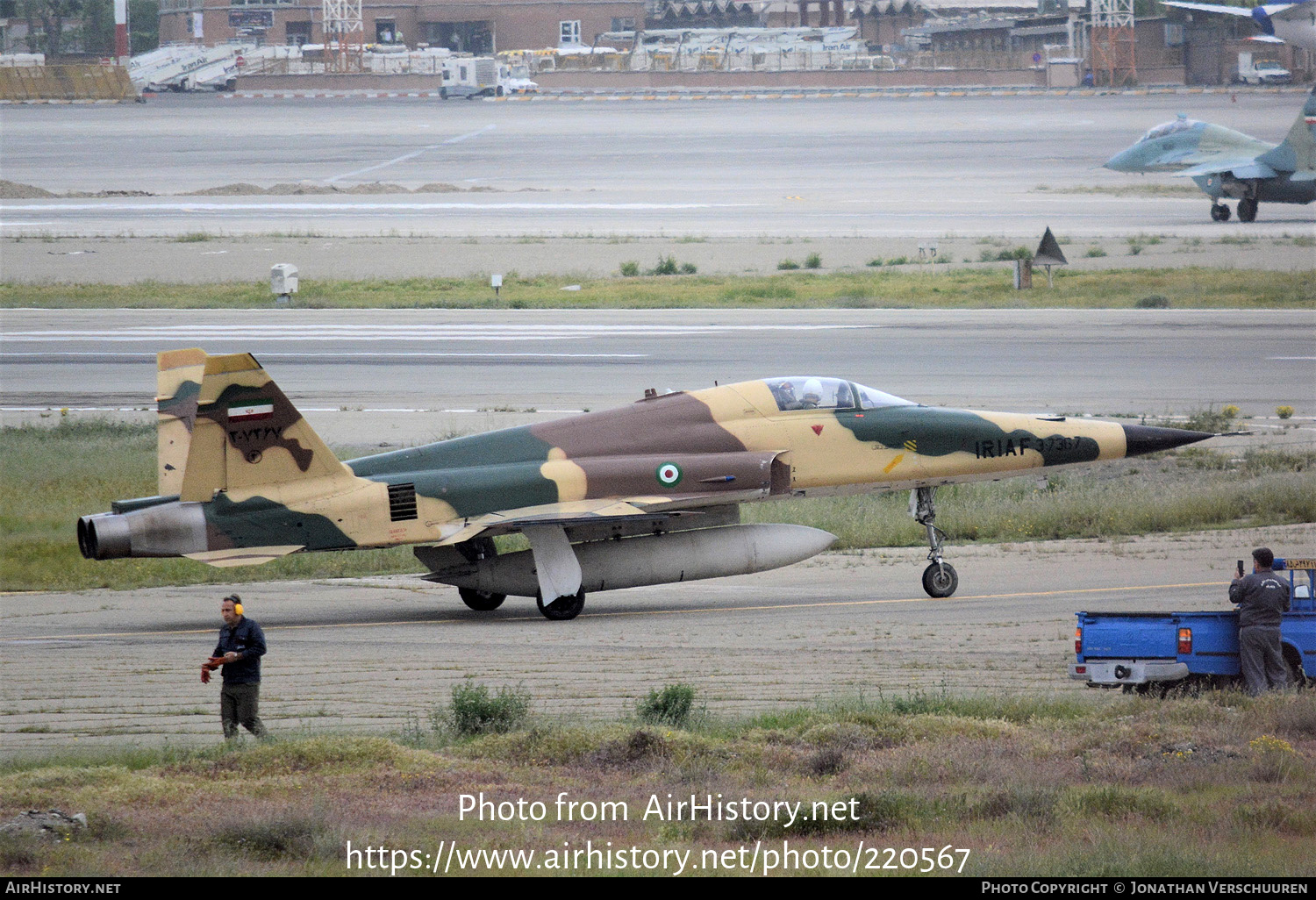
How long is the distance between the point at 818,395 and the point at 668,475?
2.25 metres

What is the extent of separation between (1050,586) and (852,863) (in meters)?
10.5

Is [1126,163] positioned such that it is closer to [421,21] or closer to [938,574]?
[938,574]

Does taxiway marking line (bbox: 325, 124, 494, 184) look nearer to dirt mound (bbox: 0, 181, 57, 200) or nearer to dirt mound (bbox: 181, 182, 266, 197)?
dirt mound (bbox: 181, 182, 266, 197)

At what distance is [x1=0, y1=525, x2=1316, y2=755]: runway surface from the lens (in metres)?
12.7

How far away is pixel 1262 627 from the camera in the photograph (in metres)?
12.3

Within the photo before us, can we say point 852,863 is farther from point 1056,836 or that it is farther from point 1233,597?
Result: point 1233,597

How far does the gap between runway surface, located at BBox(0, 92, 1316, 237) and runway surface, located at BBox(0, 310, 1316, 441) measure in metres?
19.8

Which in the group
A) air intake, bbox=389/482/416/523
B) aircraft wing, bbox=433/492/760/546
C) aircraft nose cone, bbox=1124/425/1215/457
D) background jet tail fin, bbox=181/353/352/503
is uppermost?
background jet tail fin, bbox=181/353/352/503

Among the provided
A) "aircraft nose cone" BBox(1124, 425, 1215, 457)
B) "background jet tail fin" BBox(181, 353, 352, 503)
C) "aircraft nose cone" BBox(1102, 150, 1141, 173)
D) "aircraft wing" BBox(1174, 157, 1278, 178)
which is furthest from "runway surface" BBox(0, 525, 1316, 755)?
"aircraft nose cone" BBox(1102, 150, 1141, 173)

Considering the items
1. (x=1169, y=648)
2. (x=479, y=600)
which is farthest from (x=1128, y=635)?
(x=479, y=600)

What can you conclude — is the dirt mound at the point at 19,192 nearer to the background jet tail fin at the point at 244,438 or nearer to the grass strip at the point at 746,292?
the grass strip at the point at 746,292

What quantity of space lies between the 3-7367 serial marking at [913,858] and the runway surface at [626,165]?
52.6 metres

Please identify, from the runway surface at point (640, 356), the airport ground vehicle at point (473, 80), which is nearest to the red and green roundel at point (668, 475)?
the runway surface at point (640, 356)

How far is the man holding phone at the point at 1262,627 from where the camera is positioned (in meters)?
12.2
